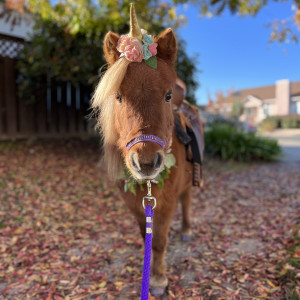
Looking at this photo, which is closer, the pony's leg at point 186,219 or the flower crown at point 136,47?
the flower crown at point 136,47

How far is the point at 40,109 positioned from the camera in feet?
25.0

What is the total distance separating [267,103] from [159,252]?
41.9 metres

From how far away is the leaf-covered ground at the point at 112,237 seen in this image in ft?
8.36

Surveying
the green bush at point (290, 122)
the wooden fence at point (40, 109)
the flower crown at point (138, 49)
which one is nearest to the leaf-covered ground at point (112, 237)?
the wooden fence at point (40, 109)

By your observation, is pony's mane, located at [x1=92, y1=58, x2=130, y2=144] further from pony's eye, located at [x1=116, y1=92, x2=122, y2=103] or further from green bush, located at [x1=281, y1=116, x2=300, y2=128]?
green bush, located at [x1=281, y1=116, x2=300, y2=128]

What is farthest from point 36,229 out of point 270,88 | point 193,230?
point 270,88

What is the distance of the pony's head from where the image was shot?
153 centimetres

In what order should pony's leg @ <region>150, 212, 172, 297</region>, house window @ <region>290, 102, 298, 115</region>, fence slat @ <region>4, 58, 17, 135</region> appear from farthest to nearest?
house window @ <region>290, 102, 298, 115</region> < fence slat @ <region>4, 58, 17, 135</region> < pony's leg @ <region>150, 212, 172, 297</region>

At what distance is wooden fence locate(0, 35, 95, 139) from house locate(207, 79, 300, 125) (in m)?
28.5

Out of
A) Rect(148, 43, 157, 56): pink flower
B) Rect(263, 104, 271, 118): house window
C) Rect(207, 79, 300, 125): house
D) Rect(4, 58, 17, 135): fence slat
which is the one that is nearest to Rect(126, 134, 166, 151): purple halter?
Rect(148, 43, 157, 56): pink flower

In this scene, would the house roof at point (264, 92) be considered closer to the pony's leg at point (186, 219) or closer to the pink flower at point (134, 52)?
the pony's leg at point (186, 219)

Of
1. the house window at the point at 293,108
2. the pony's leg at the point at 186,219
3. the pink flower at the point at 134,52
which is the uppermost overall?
the house window at the point at 293,108

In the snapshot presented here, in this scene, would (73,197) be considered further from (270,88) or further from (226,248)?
(270,88)

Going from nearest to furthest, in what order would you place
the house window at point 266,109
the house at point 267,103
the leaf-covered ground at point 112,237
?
the leaf-covered ground at point 112,237, the house at point 267,103, the house window at point 266,109
